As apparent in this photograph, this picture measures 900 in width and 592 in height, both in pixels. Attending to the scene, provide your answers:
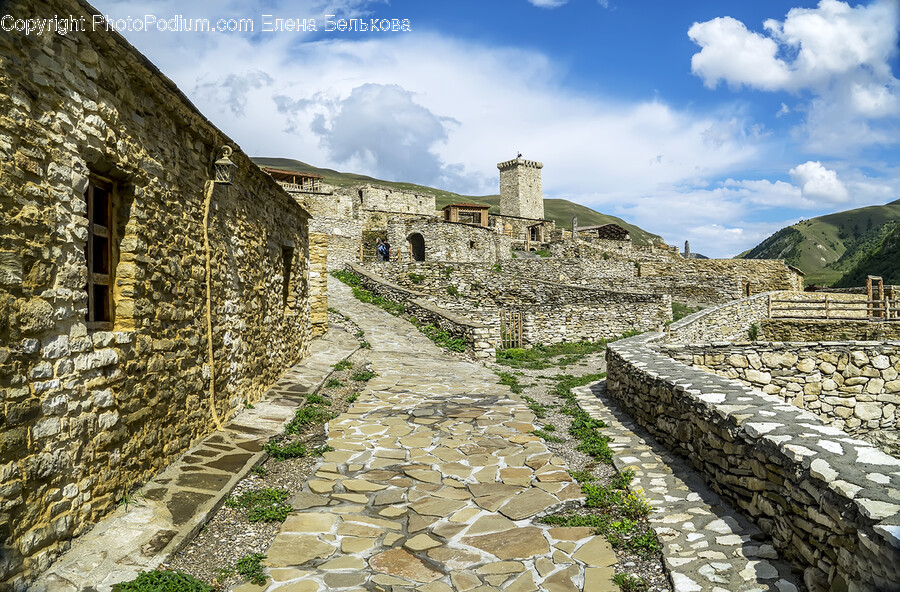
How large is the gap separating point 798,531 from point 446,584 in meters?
2.58

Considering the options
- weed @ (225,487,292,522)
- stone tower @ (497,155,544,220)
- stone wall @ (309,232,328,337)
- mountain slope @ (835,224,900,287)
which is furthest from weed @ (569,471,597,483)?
stone tower @ (497,155,544,220)

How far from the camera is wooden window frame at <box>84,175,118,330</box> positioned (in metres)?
4.34

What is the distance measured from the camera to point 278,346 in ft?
32.1

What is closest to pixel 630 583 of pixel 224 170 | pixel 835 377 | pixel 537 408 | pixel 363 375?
pixel 537 408

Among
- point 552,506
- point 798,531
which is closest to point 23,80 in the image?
point 552,506

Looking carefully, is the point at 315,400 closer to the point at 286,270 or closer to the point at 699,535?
the point at 286,270

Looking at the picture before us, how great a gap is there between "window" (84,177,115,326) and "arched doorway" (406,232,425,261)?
3000 cm

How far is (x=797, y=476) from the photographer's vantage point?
12.6 feet

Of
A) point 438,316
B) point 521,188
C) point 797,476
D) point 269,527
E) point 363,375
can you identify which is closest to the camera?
point 797,476

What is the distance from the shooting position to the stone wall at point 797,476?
2928 millimetres

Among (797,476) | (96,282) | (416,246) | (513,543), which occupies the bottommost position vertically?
(513,543)

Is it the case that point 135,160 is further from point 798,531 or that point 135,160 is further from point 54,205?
point 798,531

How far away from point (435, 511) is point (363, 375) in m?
6.41

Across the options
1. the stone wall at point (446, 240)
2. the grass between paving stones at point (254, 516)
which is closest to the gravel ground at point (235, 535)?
the grass between paving stones at point (254, 516)
